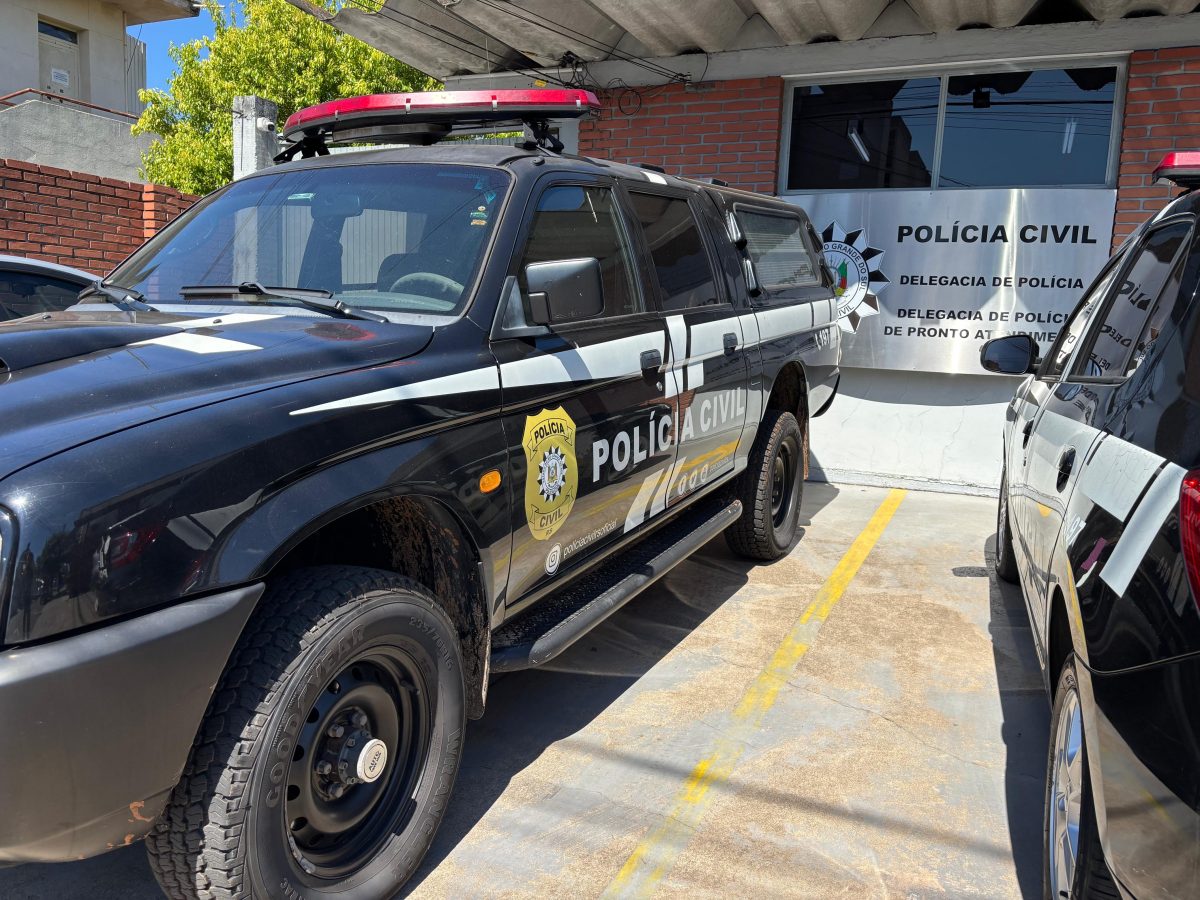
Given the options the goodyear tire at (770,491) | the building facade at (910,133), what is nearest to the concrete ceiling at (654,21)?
the building facade at (910,133)

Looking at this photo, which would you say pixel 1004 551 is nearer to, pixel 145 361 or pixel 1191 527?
pixel 1191 527

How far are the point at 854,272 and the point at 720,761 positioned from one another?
5.79 m

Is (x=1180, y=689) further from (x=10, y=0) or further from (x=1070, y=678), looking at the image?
(x=10, y=0)

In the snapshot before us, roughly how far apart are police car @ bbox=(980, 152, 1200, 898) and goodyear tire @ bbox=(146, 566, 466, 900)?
1570 millimetres

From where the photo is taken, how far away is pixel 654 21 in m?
7.79

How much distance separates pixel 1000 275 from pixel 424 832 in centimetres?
675

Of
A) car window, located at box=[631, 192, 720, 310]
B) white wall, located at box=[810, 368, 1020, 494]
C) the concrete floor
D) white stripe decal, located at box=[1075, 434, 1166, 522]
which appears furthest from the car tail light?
white wall, located at box=[810, 368, 1020, 494]

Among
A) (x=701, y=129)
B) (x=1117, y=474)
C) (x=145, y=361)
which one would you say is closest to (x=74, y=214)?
(x=701, y=129)

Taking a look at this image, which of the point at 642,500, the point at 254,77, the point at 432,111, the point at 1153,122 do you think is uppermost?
the point at 254,77

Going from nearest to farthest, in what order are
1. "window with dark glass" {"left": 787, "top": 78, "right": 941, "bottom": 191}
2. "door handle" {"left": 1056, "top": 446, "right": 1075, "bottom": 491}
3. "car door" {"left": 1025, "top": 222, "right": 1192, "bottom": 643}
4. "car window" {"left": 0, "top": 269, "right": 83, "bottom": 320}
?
"car door" {"left": 1025, "top": 222, "right": 1192, "bottom": 643}, "door handle" {"left": 1056, "top": 446, "right": 1075, "bottom": 491}, "car window" {"left": 0, "top": 269, "right": 83, "bottom": 320}, "window with dark glass" {"left": 787, "top": 78, "right": 941, "bottom": 191}

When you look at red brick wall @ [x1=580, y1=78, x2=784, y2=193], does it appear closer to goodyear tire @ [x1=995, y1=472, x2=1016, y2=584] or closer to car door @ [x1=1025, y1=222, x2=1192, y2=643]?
goodyear tire @ [x1=995, y1=472, x2=1016, y2=584]

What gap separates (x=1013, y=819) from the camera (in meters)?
3.22

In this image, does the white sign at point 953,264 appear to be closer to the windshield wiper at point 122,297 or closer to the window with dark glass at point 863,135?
the window with dark glass at point 863,135

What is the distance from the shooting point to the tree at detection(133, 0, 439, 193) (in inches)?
789
